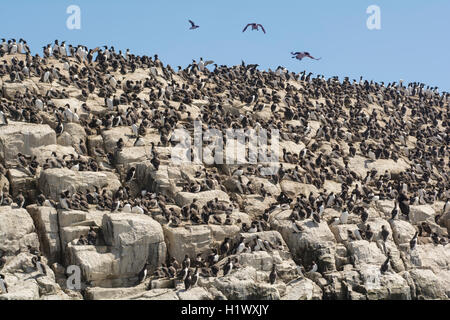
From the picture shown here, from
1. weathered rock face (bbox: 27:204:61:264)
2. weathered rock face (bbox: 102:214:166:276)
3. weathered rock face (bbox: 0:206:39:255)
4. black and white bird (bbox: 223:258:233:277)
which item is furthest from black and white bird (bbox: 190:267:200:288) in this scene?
weathered rock face (bbox: 0:206:39:255)

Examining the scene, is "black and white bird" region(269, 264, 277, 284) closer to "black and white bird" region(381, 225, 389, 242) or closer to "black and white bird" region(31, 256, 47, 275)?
"black and white bird" region(381, 225, 389, 242)

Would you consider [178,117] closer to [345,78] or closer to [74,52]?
[74,52]

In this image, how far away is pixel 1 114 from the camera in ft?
153

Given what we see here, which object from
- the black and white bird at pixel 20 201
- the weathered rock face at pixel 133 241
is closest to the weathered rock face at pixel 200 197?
the weathered rock face at pixel 133 241

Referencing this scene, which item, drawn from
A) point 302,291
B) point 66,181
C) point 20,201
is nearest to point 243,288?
point 302,291

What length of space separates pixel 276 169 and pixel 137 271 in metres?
14.6

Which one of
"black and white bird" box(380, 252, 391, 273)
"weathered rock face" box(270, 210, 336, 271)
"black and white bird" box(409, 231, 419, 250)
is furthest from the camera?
"black and white bird" box(409, 231, 419, 250)

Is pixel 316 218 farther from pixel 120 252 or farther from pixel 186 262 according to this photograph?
pixel 120 252

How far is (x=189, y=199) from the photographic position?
44.2 meters

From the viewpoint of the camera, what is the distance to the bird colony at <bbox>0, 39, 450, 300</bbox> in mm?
38781

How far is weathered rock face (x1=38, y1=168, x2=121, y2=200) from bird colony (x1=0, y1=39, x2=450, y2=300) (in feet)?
0.28

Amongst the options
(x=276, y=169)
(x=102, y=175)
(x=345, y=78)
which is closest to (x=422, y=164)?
(x=276, y=169)

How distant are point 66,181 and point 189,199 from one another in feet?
22.0

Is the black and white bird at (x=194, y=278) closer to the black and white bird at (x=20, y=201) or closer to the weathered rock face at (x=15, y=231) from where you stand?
the weathered rock face at (x=15, y=231)
